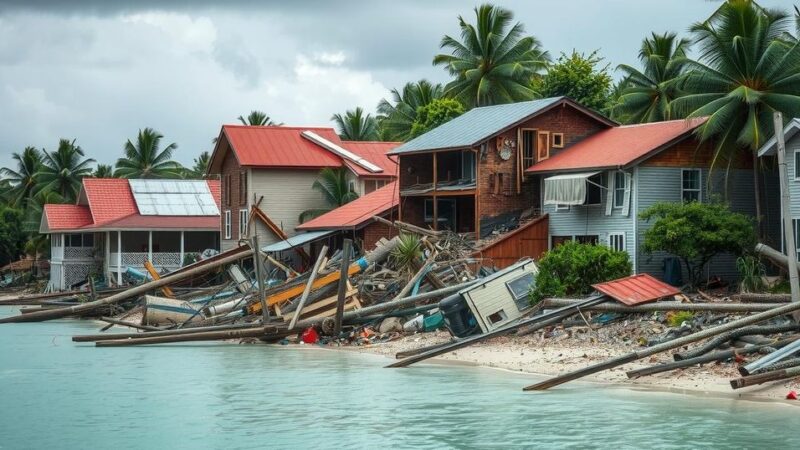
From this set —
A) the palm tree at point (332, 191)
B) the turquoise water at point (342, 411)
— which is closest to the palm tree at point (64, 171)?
the palm tree at point (332, 191)

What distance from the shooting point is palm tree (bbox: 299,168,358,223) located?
200ft

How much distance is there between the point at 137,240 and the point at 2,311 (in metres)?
9.43

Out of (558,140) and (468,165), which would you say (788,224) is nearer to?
(558,140)

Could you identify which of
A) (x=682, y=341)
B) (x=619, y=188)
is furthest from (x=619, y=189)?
(x=682, y=341)

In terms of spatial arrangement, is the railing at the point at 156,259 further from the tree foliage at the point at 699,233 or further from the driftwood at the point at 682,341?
the driftwood at the point at 682,341

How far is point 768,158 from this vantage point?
4166 cm

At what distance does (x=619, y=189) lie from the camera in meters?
43.3

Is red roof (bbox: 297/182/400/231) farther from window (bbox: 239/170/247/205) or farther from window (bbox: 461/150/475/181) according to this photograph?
window (bbox: 239/170/247/205)

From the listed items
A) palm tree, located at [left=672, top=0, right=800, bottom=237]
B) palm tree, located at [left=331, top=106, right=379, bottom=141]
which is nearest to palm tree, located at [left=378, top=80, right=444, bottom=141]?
palm tree, located at [left=331, top=106, right=379, bottom=141]

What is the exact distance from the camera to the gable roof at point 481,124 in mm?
48375

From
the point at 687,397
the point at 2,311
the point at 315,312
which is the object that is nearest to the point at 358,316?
the point at 315,312

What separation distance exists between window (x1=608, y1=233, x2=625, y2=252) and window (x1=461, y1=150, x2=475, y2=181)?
317 inches

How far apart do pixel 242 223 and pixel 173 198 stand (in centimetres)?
923

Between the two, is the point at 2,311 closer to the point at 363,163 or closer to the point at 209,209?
the point at 209,209
